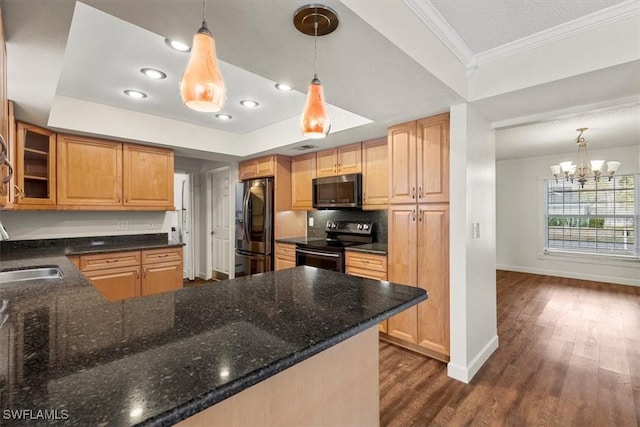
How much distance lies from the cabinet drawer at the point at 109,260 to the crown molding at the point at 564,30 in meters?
3.64

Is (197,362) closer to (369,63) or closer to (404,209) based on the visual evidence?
(369,63)

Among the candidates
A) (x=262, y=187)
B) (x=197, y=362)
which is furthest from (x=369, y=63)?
(x=262, y=187)

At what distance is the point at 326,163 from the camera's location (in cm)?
380

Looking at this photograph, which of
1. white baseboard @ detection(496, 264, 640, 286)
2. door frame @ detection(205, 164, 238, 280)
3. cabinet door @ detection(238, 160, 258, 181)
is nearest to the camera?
cabinet door @ detection(238, 160, 258, 181)

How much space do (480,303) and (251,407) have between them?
2.29 metres

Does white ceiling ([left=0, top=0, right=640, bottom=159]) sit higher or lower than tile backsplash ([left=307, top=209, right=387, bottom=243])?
higher

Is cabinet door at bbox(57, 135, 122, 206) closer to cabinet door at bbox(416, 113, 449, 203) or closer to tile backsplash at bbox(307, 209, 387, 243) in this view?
tile backsplash at bbox(307, 209, 387, 243)

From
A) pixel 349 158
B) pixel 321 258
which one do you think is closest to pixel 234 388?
pixel 321 258

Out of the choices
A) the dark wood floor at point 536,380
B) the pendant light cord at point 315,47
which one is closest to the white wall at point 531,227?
the dark wood floor at point 536,380

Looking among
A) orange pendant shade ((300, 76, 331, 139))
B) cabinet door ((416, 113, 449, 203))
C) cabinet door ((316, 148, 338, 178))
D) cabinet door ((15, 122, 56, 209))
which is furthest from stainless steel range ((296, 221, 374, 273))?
cabinet door ((15, 122, 56, 209))

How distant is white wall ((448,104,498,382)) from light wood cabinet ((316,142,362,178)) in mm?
1297

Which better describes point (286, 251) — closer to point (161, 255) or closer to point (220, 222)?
point (161, 255)

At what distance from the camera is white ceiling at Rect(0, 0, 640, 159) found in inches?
49.6

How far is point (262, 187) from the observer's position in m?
4.16
